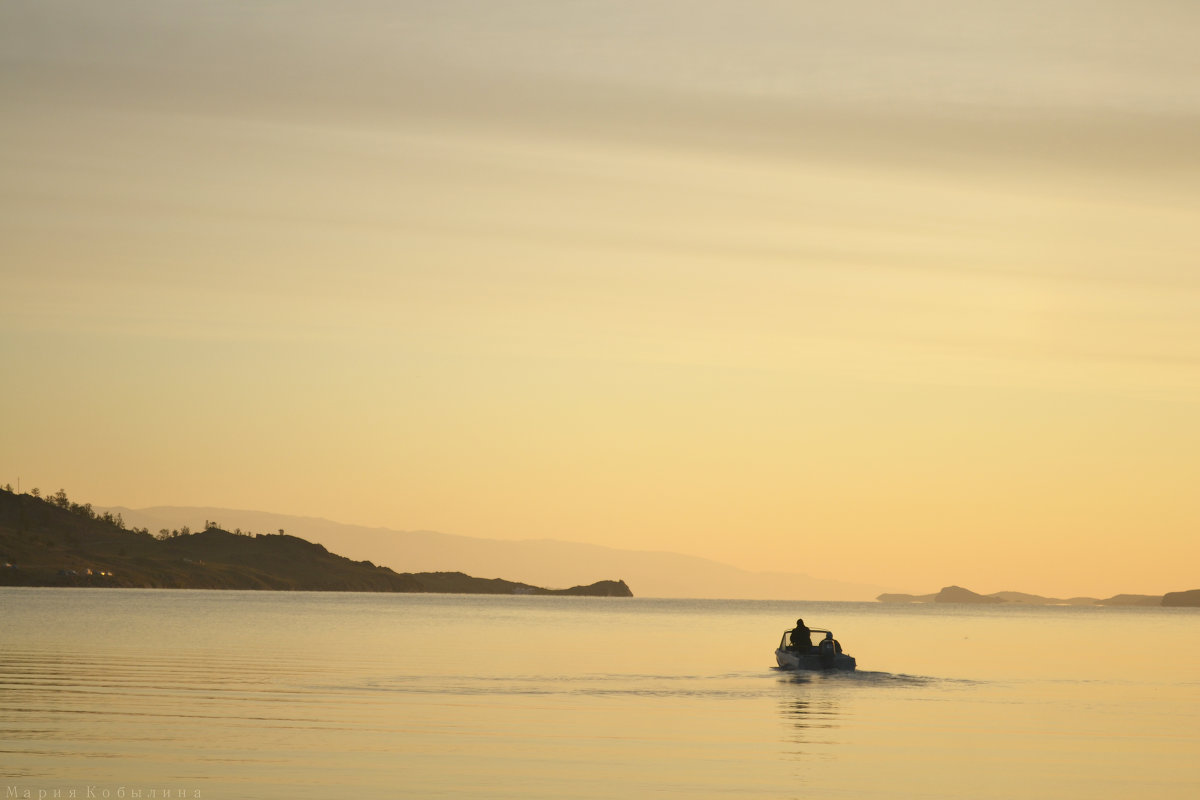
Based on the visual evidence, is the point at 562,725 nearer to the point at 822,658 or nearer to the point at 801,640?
the point at 822,658

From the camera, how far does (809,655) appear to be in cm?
7200

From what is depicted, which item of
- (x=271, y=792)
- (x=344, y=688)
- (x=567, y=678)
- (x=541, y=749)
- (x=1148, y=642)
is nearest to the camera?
(x=271, y=792)

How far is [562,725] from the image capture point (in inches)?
1741

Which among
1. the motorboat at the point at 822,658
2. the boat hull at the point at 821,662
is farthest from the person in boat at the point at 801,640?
the boat hull at the point at 821,662

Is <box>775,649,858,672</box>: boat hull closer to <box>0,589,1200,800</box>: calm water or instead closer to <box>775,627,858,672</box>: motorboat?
<box>775,627,858,672</box>: motorboat

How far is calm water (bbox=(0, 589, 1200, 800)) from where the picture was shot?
3238 cm

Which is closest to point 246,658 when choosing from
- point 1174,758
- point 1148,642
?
point 1174,758

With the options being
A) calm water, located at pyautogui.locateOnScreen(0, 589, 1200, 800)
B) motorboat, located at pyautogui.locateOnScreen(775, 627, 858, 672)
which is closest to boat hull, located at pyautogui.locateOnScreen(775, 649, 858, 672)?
motorboat, located at pyautogui.locateOnScreen(775, 627, 858, 672)

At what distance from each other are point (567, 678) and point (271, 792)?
36.8m

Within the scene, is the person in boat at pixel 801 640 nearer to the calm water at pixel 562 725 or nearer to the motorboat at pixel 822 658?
the motorboat at pixel 822 658

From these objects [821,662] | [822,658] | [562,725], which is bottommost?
[562,725]

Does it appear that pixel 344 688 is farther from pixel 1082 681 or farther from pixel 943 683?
pixel 1082 681

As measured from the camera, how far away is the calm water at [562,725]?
32.4 meters

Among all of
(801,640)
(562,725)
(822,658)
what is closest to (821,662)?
(822,658)
